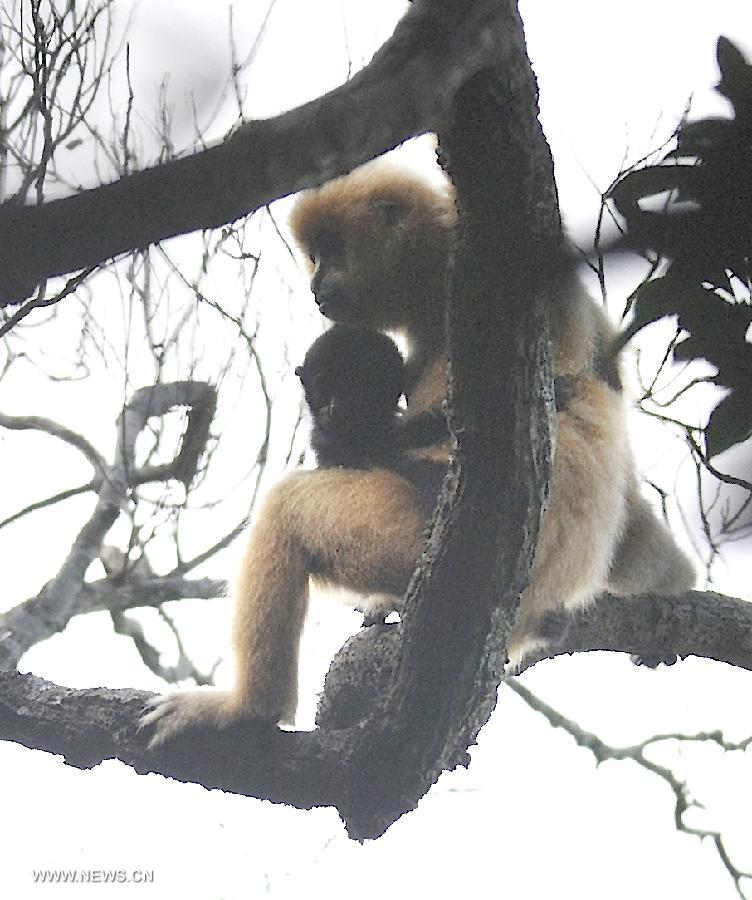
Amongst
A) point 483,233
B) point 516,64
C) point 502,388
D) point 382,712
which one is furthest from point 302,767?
point 516,64

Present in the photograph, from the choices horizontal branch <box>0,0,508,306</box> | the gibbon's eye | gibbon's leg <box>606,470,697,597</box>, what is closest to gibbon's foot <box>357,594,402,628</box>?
gibbon's leg <box>606,470,697,597</box>

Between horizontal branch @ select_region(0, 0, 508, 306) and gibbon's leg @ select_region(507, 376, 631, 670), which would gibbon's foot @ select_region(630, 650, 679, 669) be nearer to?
gibbon's leg @ select_region(507, 376, 631, 670)

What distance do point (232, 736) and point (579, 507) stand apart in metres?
1.50

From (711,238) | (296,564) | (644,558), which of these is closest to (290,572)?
(296,564)

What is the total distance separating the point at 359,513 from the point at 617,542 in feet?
4.31

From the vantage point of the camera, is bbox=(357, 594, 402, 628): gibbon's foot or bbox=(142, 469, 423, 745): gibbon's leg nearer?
bbox=(142, 469, 423, 745): gibbon's leg

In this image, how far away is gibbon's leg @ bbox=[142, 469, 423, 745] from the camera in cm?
352

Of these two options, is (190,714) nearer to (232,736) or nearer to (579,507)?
(232,736)

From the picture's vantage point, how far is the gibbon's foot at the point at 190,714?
3557 millimetres

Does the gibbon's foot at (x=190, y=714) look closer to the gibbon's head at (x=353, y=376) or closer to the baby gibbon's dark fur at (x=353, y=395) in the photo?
the baby gibbon's dark fur at (x=353, y=395)

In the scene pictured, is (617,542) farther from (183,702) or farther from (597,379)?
(183,702)

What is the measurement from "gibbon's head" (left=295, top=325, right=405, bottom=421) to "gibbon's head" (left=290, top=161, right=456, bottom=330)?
1.12ft

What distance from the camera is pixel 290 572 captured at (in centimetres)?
355

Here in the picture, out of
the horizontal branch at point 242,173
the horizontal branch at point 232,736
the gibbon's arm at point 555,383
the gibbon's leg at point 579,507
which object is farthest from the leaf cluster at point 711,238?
the horizontal branch at point 232,736
